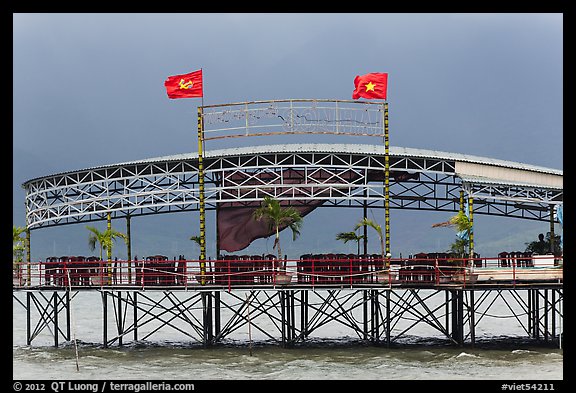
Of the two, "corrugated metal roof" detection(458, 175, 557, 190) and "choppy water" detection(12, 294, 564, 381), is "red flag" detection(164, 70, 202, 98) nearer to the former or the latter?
"choppy water" detection(12, 294, 564, 381)

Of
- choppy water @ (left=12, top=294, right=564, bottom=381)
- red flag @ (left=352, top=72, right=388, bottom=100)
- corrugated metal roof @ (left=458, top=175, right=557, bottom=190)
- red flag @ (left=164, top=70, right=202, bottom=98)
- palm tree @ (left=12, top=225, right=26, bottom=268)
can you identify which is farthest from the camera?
palm tree @ (left=12, top=225, right=26, bottom=268)

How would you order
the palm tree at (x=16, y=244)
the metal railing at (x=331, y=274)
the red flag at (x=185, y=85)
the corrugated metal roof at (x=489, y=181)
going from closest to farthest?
the metal railing at (x=331, y=274), the red flag at (x=185, y=85), the corrugated metal roof at (x=489, y=181), the palm tree at (x=16, y=244)

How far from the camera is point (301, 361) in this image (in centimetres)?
3703

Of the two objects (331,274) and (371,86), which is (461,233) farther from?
(371,86)

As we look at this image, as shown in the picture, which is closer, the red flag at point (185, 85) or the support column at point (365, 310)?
the red flag at point (185, 85)

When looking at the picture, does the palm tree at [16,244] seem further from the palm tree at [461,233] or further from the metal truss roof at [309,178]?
the palm tree at [461,233]

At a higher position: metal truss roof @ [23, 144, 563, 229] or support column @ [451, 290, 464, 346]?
metal truss roof @ [23, 144, 563, 229]

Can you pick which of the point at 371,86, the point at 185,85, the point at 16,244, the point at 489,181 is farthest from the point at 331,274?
the point at 16,244

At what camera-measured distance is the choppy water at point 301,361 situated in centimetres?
3409

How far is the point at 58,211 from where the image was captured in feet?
189

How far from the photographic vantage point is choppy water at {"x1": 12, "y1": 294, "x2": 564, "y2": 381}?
34.1 metres

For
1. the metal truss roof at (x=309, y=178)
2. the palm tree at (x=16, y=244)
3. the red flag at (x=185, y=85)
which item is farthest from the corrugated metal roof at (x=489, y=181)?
the palm tree at (x=16, y=244)

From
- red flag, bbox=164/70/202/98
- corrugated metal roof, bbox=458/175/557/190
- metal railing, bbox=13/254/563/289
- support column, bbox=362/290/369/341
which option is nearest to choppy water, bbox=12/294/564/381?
support column, bbox=362/290/369/341
